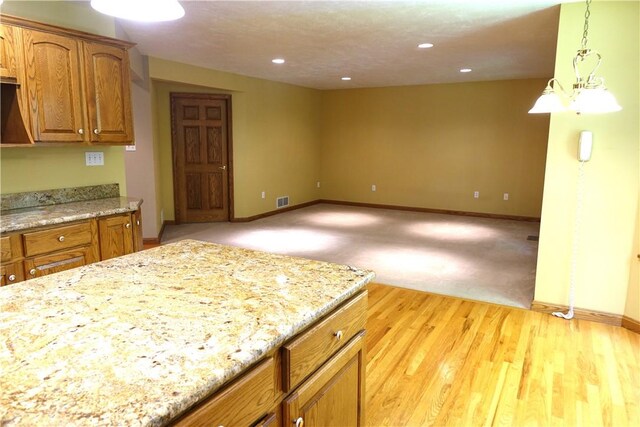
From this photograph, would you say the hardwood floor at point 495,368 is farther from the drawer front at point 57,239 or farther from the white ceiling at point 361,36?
the white ceiling at point 361,36

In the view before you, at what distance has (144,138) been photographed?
5.57 m

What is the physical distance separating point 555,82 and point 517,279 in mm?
2035

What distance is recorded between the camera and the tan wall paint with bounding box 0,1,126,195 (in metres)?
3.09

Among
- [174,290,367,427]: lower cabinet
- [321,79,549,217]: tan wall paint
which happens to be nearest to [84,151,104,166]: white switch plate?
[174,290,367,427]: lower cabinet

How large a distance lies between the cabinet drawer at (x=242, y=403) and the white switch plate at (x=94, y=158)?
10.4ft

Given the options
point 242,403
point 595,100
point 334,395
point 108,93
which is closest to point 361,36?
point 108,93

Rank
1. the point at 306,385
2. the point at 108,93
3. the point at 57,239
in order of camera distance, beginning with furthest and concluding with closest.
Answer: the point at 108,93 < the point at 57,239 < the point at 306,385

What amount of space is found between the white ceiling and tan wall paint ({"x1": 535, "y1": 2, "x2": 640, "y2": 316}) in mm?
465

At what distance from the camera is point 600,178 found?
3.23 m

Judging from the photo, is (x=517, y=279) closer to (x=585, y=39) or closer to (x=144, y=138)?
(x=585, y=39)

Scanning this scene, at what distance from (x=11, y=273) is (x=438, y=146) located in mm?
7011

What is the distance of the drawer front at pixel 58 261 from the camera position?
8.84 ft

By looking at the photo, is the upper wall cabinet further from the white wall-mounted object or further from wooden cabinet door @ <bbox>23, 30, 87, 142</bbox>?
the white wall-mounted object

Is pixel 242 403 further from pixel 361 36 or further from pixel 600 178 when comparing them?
pixel 361 36
